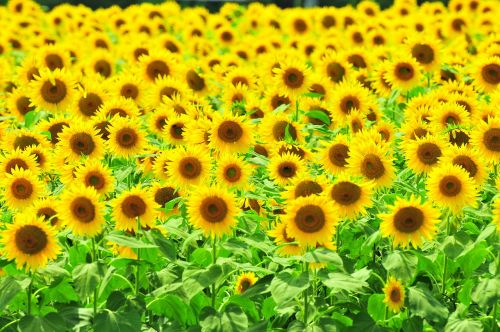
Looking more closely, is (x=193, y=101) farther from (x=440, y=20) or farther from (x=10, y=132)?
(x=440, y=20)

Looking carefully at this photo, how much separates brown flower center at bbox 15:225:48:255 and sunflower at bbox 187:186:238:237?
2.28ft

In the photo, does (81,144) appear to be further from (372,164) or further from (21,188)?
(372,164)

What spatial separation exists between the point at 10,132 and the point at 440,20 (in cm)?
699

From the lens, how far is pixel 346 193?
5.27 meters

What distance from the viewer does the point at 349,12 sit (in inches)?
491

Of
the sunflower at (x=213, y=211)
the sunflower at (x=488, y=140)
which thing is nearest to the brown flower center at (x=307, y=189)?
the sunflower at (x=213, y=211)

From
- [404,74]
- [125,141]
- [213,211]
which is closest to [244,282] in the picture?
[213,211]

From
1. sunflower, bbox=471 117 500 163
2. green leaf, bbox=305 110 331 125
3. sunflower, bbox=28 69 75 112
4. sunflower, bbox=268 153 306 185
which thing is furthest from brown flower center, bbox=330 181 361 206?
sunflower, bbox=28 69 75 112

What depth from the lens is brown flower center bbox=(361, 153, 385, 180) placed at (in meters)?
5.66

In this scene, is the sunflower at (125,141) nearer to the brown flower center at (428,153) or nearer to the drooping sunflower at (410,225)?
the brown flower center at (428,153)

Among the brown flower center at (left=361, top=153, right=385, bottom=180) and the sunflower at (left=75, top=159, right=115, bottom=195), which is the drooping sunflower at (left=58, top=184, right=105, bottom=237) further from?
the brown flower center at (left=361, top=153, right=385, bottom=180)

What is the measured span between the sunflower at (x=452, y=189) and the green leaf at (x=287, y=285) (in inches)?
33.6

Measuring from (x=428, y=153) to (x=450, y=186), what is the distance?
0.56 meters

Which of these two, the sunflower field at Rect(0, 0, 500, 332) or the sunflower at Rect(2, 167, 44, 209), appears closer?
the sunflower field at Rect(0, 0, 500, 332)
